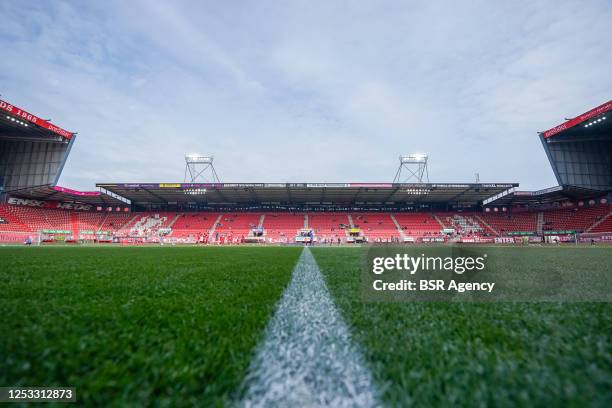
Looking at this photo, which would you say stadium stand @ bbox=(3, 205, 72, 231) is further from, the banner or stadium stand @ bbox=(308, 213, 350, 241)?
stadium stand @ bbox=(308, 213, 350, 241)

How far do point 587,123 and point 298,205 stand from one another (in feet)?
106

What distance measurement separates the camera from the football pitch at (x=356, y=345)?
0.64 meters

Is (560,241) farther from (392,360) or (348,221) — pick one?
(392,360)

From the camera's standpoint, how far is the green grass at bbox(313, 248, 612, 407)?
63 centimetres

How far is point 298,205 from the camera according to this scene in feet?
131

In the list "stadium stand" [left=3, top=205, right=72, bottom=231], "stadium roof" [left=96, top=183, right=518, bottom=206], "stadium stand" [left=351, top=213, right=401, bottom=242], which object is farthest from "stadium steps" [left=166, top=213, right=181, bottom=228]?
"stadium stand" [left=351, top=213, right=401, bottom=242]

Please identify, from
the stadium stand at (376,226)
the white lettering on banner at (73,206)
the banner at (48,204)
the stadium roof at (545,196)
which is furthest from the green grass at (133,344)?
the white lettering on banner at (73,206)

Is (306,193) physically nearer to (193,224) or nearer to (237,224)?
(237,224)

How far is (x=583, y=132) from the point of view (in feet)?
88.5

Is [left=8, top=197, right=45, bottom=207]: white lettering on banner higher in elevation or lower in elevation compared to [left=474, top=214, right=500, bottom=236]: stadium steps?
higher

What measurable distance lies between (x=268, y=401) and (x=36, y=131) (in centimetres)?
3711

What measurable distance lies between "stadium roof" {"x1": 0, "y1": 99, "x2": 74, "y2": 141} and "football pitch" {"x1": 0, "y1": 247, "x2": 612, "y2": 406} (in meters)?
30.2

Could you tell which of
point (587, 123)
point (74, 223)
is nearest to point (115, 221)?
point (74, 223)

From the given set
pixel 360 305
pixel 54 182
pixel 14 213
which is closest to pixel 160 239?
pixel 54 182
